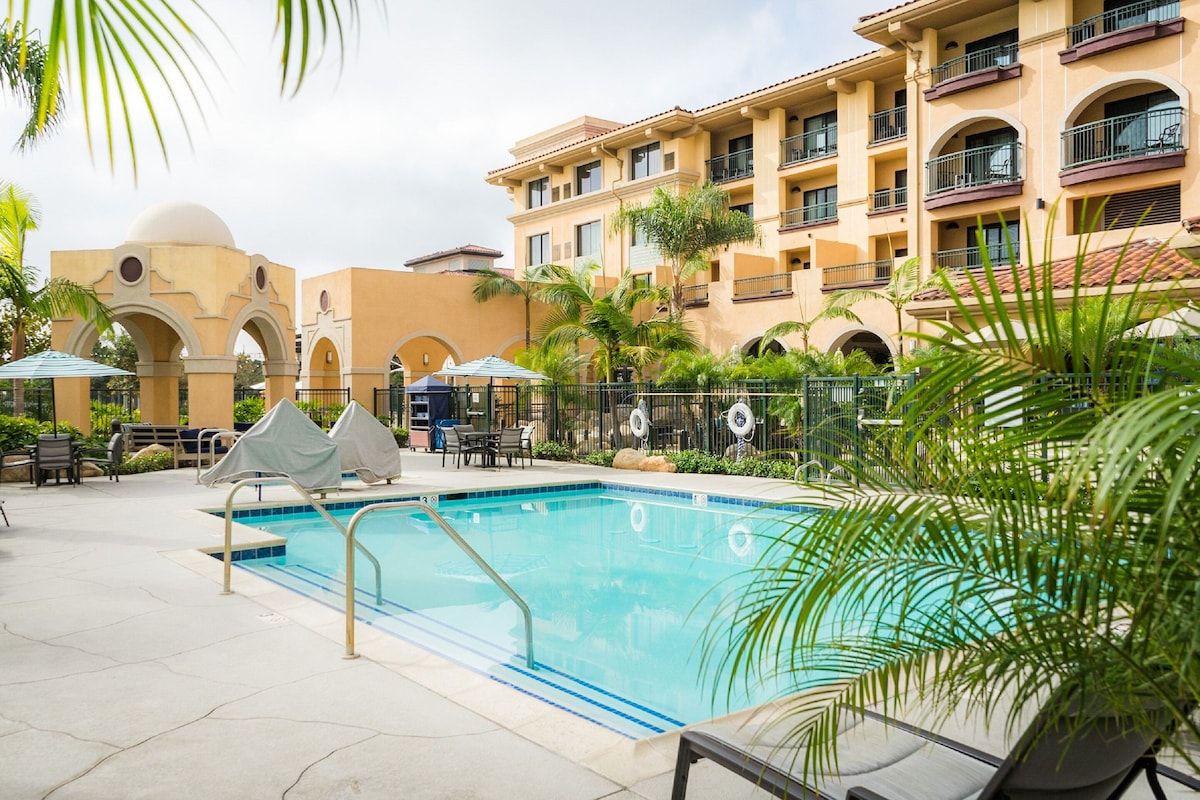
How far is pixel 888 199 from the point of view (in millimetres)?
26078

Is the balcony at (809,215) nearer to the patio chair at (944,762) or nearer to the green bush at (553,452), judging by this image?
the green bush at (553,452)

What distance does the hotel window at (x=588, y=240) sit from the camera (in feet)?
106

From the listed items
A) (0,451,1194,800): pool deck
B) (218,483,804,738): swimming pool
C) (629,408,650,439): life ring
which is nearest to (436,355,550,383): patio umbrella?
(629,408,650,439): life ring

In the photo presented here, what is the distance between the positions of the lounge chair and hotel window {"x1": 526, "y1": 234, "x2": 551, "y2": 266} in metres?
32.3

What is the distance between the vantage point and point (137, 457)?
17.4 m

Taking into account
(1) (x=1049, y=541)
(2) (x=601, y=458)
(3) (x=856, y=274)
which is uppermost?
(3) (x=856, y=274)

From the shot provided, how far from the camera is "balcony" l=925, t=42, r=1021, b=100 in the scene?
69.4 feet

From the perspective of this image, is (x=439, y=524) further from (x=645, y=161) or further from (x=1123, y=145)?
(x=645, y=161)

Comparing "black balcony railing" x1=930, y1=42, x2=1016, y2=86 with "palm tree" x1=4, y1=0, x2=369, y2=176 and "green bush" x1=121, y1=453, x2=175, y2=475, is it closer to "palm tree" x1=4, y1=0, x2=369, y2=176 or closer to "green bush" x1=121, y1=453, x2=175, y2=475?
"green bush" x1=121, y1=453, x2=175, y2=475

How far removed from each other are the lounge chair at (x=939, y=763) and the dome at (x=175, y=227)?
22928 millimetres

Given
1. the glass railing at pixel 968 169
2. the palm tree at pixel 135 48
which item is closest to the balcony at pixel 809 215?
the glass railing at pixel 968 169

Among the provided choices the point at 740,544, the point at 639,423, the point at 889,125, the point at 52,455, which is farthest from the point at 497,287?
the point at 740,544

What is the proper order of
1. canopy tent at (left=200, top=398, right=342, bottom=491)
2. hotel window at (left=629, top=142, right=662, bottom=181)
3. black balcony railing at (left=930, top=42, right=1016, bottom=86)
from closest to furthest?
canopy tent at (left=200, top=398, right=342, bottom=491) < black balcony railing at (left=930, top=42, right=1016, bottom=86) < hotel window at (left=629, top=142, right=662, bottom=181)

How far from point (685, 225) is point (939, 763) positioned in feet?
73.5
